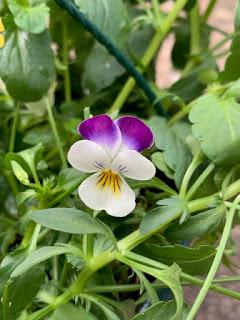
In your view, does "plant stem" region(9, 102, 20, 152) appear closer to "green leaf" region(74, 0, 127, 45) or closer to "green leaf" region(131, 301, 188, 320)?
"green leaf" region(74, 0, 127, 45)

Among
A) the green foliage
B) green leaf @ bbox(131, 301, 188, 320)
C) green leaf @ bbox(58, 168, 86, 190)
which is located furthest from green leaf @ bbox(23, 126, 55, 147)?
green leaf @ bbox(131, 301, 188, 320)

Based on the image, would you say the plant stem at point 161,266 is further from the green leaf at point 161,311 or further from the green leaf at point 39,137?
the green leaf at point 39,137

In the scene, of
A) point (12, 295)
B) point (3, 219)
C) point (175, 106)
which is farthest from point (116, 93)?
point (12, 295)

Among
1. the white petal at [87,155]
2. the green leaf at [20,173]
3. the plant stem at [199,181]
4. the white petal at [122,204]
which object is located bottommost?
the plant stem at [199,181]

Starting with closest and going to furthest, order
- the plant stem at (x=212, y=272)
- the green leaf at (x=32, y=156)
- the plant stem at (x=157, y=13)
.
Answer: the plant stem at (x=212, y=272)
the green leaf at (x=32, y=156)
the plant stem at (x=157, y=13)

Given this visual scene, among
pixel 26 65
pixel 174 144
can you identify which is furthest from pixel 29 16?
pixel 174 144

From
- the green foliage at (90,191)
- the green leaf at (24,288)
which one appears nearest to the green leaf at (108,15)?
the green foliage at (90,191)
